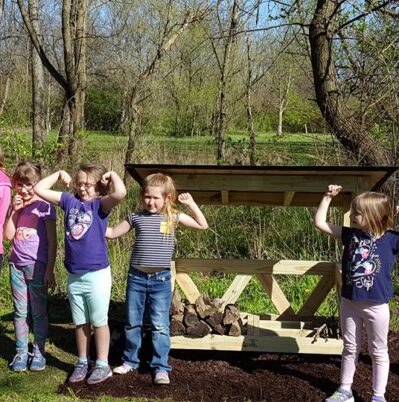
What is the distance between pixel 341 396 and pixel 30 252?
2.35m

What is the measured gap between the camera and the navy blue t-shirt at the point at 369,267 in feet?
11.4

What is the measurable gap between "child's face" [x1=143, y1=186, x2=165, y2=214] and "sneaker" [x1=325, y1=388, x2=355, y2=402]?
5.64 feet

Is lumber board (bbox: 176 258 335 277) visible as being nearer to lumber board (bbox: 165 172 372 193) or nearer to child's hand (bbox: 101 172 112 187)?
lumber board (bbox: 165 172 372 193)

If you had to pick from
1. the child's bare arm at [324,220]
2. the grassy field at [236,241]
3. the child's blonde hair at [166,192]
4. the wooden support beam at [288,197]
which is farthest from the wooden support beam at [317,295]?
the child's blonde hair at [166,192]

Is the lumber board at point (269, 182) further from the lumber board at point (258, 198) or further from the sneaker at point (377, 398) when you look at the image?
the sneaker at point (377, 398)

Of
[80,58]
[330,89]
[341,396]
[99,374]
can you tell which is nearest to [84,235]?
[99,374]

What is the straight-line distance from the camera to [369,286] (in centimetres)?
349

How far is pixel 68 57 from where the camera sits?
926 centimetres

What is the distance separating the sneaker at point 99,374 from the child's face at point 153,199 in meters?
1.16

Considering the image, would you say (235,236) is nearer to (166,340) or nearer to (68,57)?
(166,340)

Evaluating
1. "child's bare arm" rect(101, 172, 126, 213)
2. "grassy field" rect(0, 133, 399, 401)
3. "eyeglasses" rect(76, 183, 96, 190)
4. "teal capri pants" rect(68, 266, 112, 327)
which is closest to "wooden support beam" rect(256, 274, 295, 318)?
"grassy field" rect(0, 133, 399, 401)

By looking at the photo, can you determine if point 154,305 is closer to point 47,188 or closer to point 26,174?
point 47,188

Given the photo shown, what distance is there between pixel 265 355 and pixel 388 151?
314 cm

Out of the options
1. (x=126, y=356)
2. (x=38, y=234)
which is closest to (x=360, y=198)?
(x=126, y=356)
